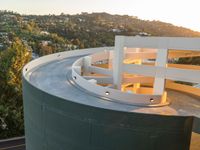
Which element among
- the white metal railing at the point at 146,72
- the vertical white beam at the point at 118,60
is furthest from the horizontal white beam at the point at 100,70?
the vertical white beam at the point at 118,60

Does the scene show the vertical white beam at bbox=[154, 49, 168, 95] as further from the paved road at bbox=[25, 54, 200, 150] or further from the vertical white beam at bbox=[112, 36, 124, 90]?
the vertical white beam at bbox=[112, 36, 124, 90]

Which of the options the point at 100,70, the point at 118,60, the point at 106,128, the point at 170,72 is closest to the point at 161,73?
the point at 170,72

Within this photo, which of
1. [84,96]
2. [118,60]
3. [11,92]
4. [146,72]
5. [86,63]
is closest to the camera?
[84,96]

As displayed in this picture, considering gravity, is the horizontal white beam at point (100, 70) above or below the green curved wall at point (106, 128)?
above

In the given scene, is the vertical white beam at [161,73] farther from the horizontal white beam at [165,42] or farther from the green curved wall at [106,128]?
the green curved wall at [106,128]

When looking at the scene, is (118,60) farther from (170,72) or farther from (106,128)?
(106,128)
